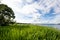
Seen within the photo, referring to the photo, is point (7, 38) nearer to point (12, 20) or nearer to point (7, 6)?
point (12, 20)

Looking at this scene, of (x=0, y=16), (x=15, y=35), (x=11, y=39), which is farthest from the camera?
(x=0, y=16)

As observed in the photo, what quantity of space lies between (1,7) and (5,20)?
1.05 m

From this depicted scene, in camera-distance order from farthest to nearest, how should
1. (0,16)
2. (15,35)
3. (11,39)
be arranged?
(0,16)
(15,35)
(11,39)

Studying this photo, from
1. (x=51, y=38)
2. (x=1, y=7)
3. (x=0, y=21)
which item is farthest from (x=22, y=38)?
(x=1, y=7)

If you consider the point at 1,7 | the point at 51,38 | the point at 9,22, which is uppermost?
the point at 1,7

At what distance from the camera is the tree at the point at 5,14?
1034 centimetres

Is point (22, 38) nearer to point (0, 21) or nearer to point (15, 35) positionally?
point (15, 35)

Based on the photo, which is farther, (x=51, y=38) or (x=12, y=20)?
(x=12, y=20)

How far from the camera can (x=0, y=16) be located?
1022 cm

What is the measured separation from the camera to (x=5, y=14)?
10727mm

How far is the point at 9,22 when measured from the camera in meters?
10.6

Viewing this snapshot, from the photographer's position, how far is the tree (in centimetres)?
1034

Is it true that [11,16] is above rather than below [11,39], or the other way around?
above

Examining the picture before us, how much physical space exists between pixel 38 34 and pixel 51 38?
2.16ft
